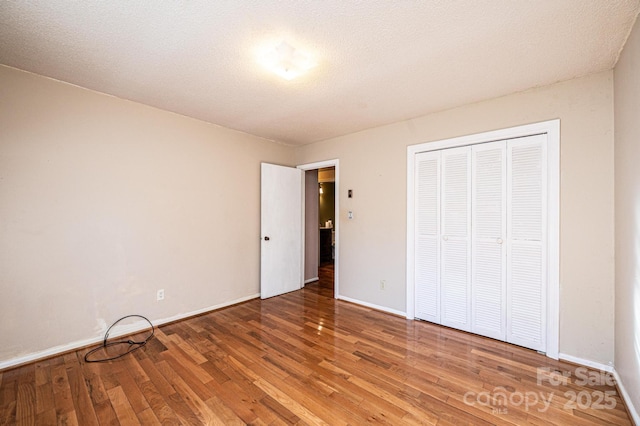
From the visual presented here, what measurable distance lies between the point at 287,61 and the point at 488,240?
253cm

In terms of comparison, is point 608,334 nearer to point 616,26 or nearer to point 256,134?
point 616,26

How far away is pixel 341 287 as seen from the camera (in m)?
4.05

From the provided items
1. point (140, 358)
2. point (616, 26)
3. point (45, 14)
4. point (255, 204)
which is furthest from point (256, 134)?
point (616, 26)

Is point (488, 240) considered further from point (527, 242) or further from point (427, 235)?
point (427, 235)

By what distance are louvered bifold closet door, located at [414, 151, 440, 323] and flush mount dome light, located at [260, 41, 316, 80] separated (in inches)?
70.7

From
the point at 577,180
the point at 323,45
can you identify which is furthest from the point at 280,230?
Result: the point at 577,180

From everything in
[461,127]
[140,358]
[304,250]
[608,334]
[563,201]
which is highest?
[461,127]

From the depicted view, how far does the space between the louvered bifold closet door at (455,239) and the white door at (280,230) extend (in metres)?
2.33

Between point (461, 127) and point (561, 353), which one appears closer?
point (561, 353)

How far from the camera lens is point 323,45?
6.23ft

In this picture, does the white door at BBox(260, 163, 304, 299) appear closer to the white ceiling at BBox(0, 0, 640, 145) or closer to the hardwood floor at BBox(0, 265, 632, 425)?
the hardwood floor at BBox(0, 265, 632, 425)

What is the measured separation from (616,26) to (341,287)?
3.61 m

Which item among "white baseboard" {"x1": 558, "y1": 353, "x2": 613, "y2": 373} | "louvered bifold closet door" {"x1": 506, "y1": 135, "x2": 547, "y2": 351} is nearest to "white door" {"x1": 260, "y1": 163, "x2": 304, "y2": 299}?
"louvered bifold closet door" {"x1": 506, "y1": 135, "x2": 547, "y2": 351}

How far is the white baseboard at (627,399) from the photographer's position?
1645mm
